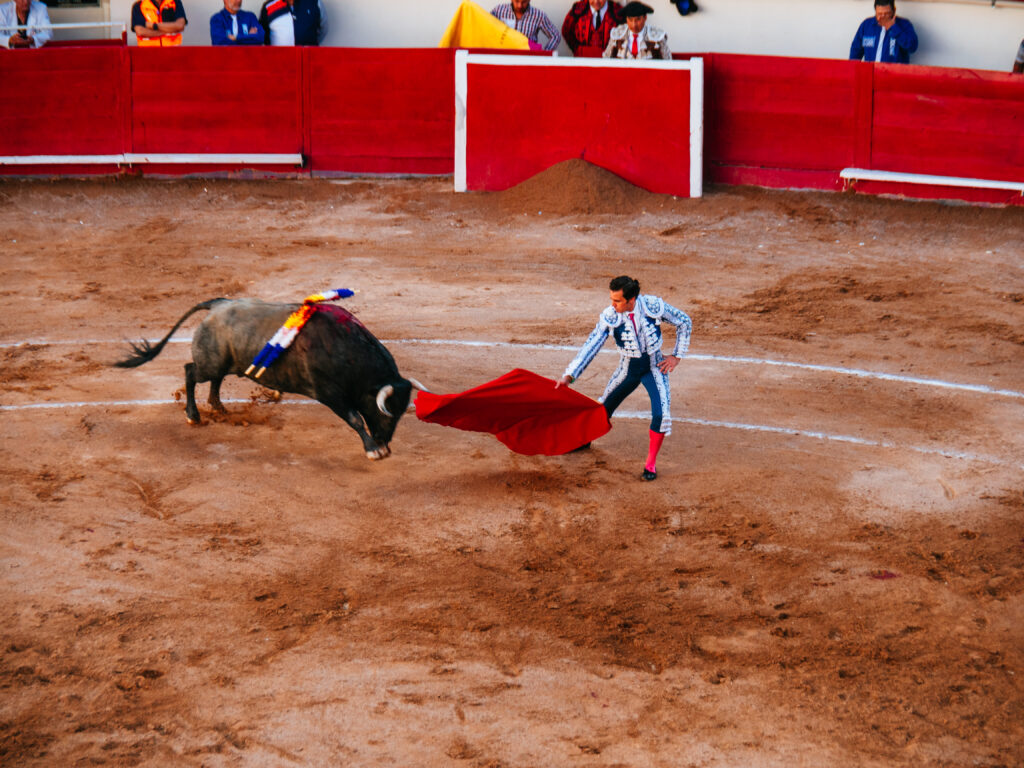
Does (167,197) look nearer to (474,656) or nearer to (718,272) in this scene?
(718,272)

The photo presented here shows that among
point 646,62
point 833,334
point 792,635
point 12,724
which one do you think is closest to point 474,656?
point 792,635

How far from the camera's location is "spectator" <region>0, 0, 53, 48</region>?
1284 cm

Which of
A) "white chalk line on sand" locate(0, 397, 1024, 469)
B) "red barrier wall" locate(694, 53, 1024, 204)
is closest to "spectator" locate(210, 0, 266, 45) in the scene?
"red barrier wall" locate(694, 53, 1024, 204)

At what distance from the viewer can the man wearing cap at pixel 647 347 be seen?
598cm

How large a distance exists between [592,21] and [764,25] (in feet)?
6.57

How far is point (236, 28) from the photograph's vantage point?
12539 mm

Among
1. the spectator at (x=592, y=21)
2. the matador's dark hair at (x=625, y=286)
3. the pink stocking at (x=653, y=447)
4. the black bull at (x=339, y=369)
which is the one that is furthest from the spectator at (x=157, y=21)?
the pink stocking at (x=653, y=447)

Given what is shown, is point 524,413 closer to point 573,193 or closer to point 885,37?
A: point 573,193

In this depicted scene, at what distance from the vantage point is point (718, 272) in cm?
1002

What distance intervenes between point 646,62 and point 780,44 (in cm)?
207

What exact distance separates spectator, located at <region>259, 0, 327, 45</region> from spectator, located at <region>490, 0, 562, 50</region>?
6.72 feet

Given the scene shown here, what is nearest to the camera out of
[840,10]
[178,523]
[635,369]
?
[178,523]

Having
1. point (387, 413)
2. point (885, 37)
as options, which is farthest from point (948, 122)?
point (387, 413)

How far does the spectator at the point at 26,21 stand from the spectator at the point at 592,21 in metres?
5.76
